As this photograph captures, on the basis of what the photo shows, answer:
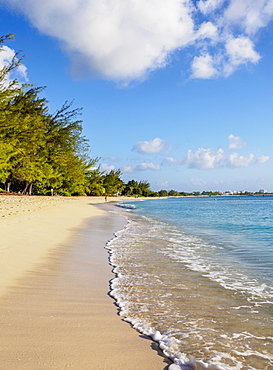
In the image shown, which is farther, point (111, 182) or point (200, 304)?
point (111, 182)

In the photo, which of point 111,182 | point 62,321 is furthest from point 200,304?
point 111,182

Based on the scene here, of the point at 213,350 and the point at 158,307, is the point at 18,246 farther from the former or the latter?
the point at 213,350

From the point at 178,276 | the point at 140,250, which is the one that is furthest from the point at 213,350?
the point at 140,250

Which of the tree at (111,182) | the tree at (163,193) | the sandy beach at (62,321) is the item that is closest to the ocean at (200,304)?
the sandy beach at (62,321)

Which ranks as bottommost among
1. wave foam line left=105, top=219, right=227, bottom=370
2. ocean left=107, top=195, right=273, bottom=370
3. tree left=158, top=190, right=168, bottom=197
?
ocean left=107, top=195, right=273, bottom=370

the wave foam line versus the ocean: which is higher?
the wave foam line

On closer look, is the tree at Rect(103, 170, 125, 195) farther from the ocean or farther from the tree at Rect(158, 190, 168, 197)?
the ocean

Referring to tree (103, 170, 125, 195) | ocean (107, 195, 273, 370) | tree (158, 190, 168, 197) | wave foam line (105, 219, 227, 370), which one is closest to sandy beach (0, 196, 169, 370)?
wave foam line (105, 219, 227, 370)

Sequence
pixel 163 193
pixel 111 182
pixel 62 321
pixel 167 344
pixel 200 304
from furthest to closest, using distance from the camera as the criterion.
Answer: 1. pixel 163 193
2. pixel 111 182
3. pixel 200 304
4. pixel 62 321
5. pixel 167 344

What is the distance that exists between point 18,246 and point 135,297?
13.0 feet

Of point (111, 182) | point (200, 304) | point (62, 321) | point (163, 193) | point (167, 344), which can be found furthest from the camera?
point (163, 193)

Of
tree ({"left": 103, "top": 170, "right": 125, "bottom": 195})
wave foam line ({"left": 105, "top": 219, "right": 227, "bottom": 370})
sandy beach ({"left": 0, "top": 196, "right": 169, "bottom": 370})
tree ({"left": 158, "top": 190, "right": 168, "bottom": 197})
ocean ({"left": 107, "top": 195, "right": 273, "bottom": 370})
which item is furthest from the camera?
tree ({"left": 158, "top": 190, "right": 168, "bottom": 197})

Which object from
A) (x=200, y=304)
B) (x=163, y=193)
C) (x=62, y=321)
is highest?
(x=163, y=193)

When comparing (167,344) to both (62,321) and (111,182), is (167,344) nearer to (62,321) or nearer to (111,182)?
(62,321)
